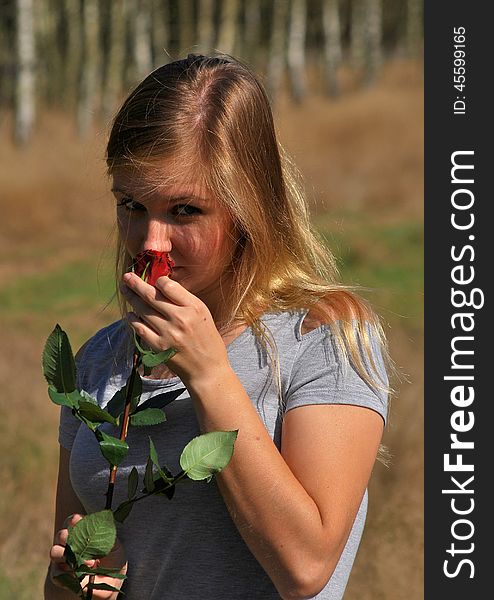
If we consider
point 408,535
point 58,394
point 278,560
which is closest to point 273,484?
point 278,560

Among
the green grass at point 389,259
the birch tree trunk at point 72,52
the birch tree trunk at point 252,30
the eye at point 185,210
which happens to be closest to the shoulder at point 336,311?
the eye at point 185,210

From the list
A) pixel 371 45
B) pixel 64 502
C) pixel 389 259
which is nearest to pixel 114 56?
pixel 371 45

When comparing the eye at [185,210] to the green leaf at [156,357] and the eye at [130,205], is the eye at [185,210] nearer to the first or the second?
the eye at [130,205]

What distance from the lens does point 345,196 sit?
2338 cm

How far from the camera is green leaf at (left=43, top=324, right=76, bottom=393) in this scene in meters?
1.70

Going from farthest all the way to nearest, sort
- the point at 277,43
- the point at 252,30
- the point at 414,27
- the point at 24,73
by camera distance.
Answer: the point at 414,27 < the point at 252,30 < the point at 277,43 < the point at 24,73

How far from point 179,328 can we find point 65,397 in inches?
8.5

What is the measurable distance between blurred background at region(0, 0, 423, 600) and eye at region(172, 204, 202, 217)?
0.49m

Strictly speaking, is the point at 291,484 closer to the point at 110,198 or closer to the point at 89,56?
the point at 110,198

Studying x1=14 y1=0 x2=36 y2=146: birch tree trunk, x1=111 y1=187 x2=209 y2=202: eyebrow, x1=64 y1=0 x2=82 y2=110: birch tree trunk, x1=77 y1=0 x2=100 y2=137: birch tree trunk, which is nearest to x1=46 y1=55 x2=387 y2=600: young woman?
x1=111 y1=187 x2=209 y2=202: eyebrow

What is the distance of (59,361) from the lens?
1.70m

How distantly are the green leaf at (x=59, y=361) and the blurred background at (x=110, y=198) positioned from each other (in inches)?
30.3

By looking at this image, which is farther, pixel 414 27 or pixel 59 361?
pixel 414 27

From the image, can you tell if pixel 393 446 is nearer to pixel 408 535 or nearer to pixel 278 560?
pixel 408 535
